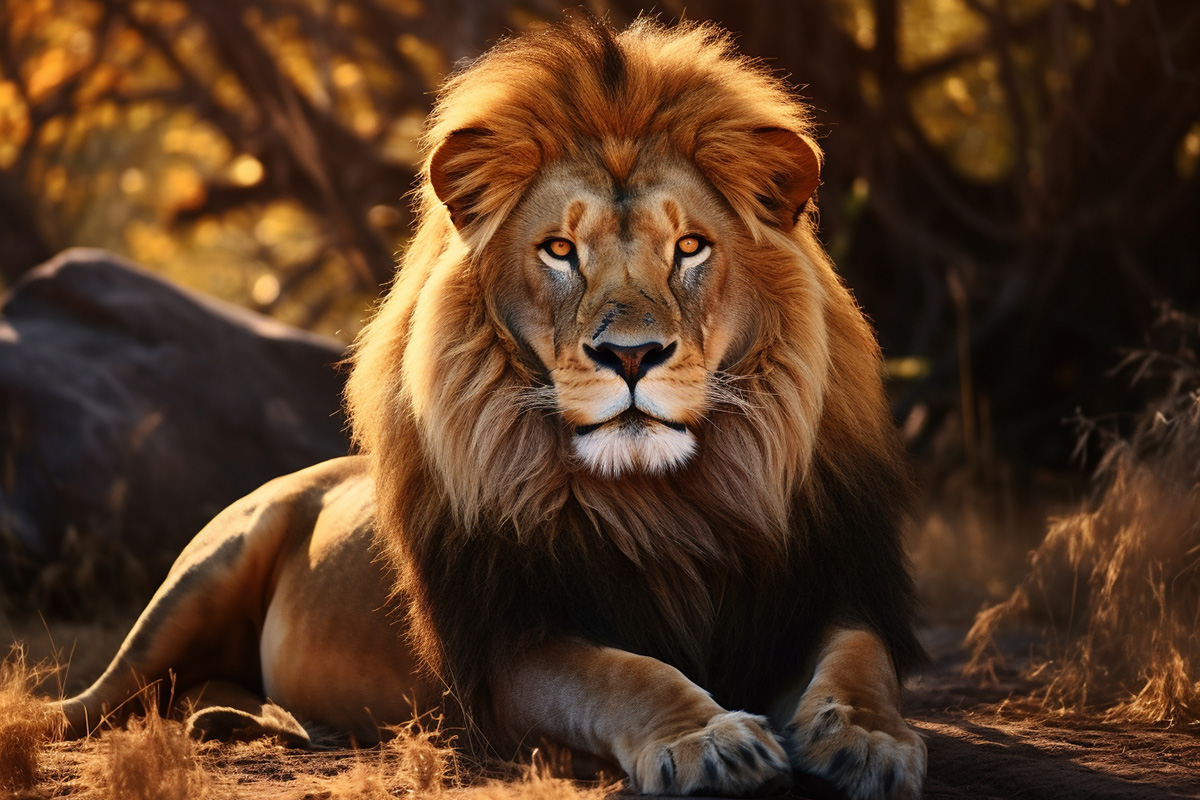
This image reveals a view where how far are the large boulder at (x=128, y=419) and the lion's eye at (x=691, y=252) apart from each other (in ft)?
9.62

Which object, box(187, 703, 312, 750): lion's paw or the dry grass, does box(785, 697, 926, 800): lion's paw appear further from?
box(187, 703, 312, 750): lion's paw

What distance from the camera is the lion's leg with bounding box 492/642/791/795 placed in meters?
2.38

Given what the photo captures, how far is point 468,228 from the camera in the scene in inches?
127

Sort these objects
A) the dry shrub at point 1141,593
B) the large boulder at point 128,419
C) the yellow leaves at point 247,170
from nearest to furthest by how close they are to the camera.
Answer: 1. the dry shrub at point 1141,593
2. the large boulder at point 128,419
3. the yellow leaves at point 247,170

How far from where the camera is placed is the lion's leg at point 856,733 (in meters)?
2.40

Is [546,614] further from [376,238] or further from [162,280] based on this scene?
[376,238]

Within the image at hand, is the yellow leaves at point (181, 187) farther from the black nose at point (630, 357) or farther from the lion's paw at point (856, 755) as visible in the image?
the lion's paw at point (856, 755)

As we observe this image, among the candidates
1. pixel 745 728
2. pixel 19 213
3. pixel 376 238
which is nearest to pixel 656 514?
pixel 745 728

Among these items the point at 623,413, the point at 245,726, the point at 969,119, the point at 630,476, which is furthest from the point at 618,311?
the point at 969,119

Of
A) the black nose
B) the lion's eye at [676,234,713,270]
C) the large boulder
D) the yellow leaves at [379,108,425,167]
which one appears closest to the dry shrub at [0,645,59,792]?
the black nose

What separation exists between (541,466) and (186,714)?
1.43 metres

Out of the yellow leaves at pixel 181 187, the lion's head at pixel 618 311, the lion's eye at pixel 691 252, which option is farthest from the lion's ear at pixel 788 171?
the yellow leaves at pixel 181 187

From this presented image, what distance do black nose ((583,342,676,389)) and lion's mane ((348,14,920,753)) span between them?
0.84 feet

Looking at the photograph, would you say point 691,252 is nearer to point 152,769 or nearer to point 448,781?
point 448,781
